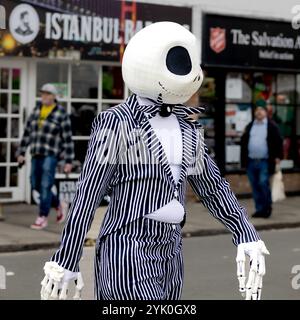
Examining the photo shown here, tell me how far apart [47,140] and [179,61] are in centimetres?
736

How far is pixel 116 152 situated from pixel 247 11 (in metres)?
12.7

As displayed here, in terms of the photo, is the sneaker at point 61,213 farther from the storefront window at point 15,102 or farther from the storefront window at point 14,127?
the storefront window at point 15,102

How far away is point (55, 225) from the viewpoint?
1166cm

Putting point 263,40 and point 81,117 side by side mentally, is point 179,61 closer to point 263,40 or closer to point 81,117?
point 81,117

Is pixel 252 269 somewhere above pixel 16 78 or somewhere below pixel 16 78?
below

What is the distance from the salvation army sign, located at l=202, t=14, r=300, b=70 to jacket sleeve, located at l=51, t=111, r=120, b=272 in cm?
1179

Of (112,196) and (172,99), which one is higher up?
(172,99)

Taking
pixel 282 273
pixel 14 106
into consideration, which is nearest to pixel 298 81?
pixel 14 106

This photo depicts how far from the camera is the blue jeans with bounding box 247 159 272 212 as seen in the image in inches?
509

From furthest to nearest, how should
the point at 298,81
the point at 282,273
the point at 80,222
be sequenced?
1. the point at 298,81
2. the point at 282,273
3. the point at 80,222

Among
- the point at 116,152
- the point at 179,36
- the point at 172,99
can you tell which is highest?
the point at 179,36

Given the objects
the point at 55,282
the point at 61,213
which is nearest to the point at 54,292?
the point at 55,282

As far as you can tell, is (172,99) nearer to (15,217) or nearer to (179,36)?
(179,36)

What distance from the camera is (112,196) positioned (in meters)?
3.61
